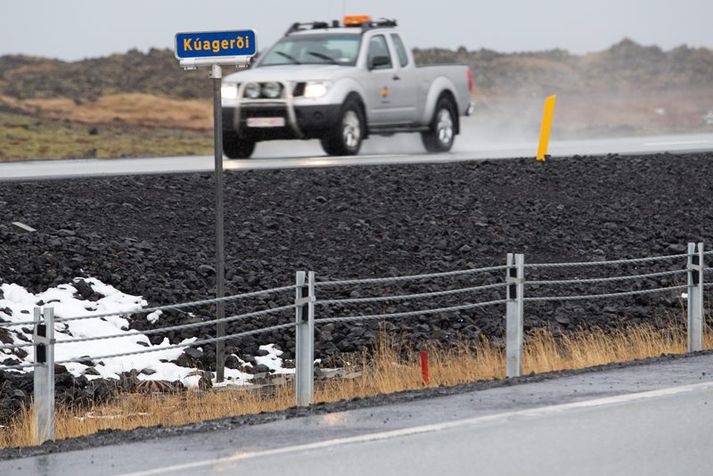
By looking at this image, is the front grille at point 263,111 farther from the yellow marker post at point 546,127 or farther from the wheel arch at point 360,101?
the yellow marker post at point 546,127

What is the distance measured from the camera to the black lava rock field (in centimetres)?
1881

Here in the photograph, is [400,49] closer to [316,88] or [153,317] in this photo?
[316,88]

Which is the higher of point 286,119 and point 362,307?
point 286,119

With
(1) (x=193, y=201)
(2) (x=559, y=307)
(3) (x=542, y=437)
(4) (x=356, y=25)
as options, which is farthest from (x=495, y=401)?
(4) (x=356, y=25)

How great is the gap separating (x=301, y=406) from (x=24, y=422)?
85.6 inches

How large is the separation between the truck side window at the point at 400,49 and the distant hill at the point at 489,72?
161 feet

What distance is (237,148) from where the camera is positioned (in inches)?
1027

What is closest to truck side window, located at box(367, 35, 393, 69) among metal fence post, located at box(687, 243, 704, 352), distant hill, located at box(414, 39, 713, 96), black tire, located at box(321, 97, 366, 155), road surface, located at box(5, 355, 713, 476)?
black tire, located at box(321, 97, 366, 155)

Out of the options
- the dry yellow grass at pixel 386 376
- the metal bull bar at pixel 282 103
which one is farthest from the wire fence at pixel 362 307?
the metal bull bar at pixel 282 103

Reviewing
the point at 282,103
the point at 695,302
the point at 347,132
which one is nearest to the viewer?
the point at 695,302

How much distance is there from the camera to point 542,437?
406 inches

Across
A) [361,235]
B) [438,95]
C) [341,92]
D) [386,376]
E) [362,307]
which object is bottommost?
[386,376]

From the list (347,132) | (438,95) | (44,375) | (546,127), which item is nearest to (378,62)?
(347,132)

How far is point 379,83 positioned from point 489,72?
79817 mm
